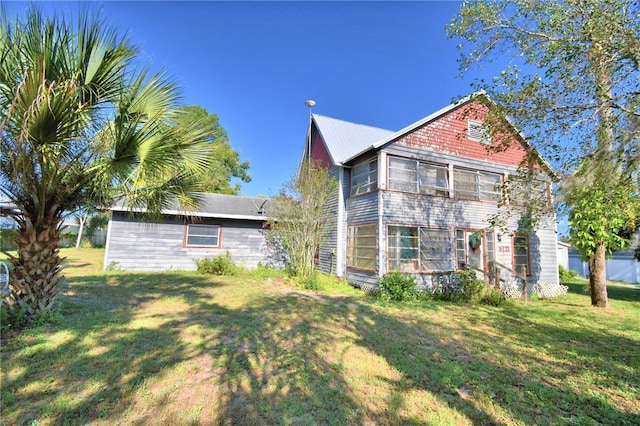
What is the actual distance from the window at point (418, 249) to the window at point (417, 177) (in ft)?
5.12

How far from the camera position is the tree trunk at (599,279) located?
9.34 m

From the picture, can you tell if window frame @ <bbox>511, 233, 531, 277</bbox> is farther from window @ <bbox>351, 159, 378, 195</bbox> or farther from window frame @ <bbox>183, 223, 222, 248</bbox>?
window frame @ <bbox>183, 223, 222, 248</bbox>

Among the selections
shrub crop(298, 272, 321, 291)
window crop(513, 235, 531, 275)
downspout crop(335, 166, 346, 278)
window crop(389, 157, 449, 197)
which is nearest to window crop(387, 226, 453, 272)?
window crop(389, 157, 449, 197)

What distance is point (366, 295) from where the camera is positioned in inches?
388

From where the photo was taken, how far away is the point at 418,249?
10.3 m

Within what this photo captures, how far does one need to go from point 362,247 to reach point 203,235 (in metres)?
7.33

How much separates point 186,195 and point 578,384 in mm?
7575

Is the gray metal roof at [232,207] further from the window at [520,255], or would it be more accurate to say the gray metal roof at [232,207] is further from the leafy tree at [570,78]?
the window at [520,255]

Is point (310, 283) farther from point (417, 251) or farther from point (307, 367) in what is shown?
point (307, 367)

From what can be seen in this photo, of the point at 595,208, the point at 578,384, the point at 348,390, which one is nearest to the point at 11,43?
the point at 348,390

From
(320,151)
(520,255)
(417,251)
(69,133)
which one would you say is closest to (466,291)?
(417,251)

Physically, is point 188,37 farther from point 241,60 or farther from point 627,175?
point 627,175

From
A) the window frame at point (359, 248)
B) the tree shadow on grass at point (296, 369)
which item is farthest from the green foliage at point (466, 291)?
the tree shadow on grass at point (296, 369)

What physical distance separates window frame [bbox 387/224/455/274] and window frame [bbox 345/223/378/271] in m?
0.48
